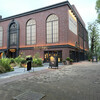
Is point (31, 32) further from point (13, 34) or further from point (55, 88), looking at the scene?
point (55, 88)

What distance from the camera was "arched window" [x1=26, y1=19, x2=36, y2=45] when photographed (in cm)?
2522

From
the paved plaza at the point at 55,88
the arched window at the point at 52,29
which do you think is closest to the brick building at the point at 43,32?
the arched window at the point at 52,29

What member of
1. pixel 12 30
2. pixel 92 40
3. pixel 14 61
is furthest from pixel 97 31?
pixel 14 61

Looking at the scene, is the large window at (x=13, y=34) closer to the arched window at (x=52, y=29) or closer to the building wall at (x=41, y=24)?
the building wall at (x=41, y=24)

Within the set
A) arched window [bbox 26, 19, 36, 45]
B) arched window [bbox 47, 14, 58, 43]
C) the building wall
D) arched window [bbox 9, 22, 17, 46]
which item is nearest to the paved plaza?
the building wall

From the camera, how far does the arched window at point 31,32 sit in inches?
993

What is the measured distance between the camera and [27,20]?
85.7 ft

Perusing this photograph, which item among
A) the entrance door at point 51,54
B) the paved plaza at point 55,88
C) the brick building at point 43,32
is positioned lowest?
the paved plaza at point 55,88

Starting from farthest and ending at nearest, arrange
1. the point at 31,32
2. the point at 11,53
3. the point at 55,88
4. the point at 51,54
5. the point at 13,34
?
the point at 11,53
the point at 13,34
the point at 31,32
the point at 51,54
the point at 55,88

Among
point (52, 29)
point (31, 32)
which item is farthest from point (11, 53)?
point (52, 29)

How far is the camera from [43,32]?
23.6 meters

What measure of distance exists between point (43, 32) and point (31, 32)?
147 inches

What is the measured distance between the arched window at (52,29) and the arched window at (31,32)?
13.3 feet

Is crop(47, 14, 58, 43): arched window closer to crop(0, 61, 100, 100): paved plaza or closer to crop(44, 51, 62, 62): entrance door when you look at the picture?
crop(44, 51, 62, 62): entrance door
